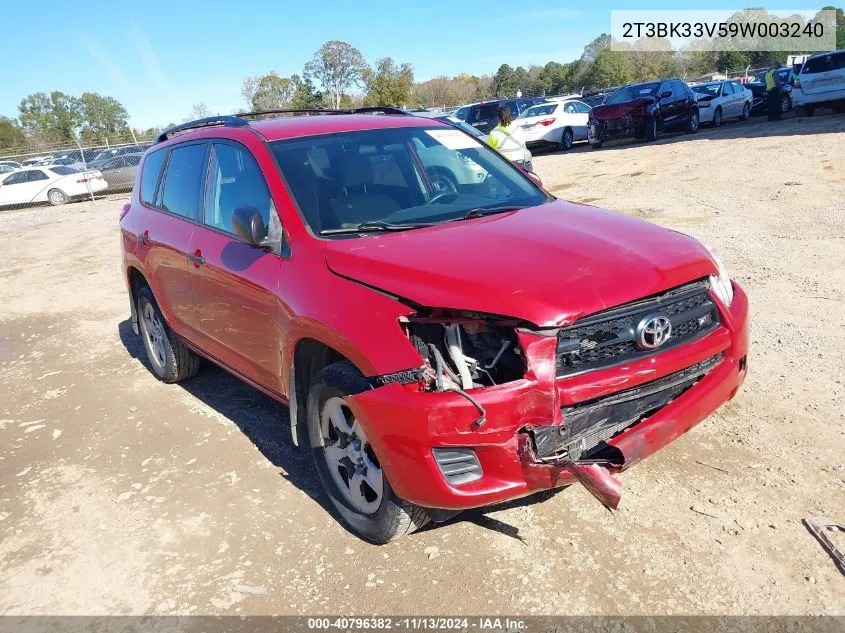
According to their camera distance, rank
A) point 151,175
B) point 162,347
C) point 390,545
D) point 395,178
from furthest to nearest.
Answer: point 162,347, point 151,175, point 395,178, point 390,545

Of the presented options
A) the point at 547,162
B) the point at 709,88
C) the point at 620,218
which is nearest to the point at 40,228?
the point at 547,162

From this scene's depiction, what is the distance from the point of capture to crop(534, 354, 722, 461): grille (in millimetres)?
2617

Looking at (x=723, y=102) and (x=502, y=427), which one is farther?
(x=723, y=102)

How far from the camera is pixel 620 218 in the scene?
3.54m

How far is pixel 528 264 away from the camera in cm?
282

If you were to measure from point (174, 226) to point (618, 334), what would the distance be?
320 centimetres

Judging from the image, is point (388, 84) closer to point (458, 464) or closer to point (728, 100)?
point (728, 100)

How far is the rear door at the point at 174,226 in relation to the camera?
4.45 m

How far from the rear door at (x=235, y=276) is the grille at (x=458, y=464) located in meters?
1.24

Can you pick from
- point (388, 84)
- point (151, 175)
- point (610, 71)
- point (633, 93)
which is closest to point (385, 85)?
point (388, 84)

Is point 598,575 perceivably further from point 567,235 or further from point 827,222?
point 827,222

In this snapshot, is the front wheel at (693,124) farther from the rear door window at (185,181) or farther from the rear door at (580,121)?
A: the rear door window at (185,181)

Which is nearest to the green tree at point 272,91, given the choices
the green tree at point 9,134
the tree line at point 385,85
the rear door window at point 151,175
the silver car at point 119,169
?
the tree line at point 385,85

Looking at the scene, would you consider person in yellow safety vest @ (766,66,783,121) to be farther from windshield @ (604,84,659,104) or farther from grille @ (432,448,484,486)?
grille @ (432,448,484,486)
